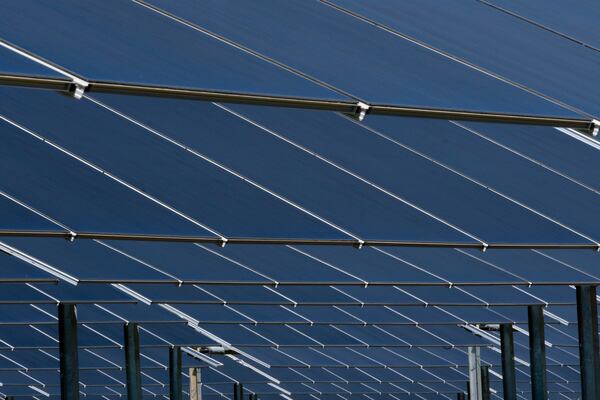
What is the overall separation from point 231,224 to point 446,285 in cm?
1183

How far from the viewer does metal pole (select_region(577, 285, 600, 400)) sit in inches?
1670

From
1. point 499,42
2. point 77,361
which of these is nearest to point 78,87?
point 499,42

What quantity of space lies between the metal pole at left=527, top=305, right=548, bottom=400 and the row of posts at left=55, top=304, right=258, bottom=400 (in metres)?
13.4

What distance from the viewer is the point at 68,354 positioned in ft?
138

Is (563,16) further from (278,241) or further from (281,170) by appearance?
(278,241)

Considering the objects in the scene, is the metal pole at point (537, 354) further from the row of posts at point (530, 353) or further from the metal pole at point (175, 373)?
the metal pole at point (175, 373)

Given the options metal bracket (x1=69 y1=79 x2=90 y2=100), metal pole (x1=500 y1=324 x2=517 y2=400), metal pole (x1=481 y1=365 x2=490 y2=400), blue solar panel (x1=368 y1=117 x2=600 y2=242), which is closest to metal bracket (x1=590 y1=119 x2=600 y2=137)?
blue solar panel (x1=368 y1=117 x2=600 y2=242)

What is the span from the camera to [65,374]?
41719 millimetres

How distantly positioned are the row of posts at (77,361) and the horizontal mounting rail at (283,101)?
21.7 metres

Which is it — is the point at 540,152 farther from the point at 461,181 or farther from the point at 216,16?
the point at 216,16

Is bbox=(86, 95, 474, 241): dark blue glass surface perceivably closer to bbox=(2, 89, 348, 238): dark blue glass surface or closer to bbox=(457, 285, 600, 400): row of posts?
bbox=(2, 89, 348, 238): dark blue glass surface

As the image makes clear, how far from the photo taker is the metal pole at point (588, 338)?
42.4m

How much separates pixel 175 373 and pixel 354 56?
35.9m

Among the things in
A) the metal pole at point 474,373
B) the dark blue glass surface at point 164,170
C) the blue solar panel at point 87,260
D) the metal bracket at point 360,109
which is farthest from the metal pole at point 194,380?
the metal bracket at point 360,109
